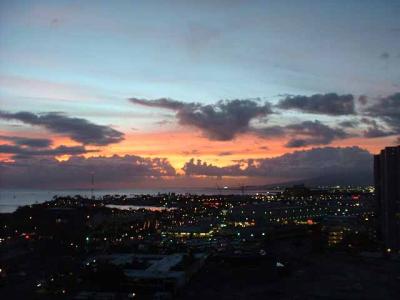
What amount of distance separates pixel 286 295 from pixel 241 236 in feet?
54.5

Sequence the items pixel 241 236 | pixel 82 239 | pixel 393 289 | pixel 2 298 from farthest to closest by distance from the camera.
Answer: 1. pixel 241 236
2. pixel 82 239
3. pixel 393 289
4. pixel 2 298

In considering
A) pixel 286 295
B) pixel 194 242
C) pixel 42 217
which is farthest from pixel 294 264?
pixel 42 217

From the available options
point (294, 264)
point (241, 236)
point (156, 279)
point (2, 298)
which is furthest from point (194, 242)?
point (2, 298)

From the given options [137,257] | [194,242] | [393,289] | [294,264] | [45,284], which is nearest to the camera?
[45,284]

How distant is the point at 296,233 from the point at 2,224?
831 inches

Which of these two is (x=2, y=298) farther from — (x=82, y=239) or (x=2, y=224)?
(x=2, y=224)

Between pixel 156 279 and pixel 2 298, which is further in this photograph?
pixel 156 279

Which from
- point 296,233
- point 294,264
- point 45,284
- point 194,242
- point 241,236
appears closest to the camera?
point 45,284

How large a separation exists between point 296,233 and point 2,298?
2375cm

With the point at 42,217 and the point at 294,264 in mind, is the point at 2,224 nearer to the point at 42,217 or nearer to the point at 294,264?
the point at 42,217

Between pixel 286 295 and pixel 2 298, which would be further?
pixel 286 295

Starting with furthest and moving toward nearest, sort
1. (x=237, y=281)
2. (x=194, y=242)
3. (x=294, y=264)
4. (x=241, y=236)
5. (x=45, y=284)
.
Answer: (x=241, y=236), (x=194, y=242), (x=294, y=264), (x=237, y=281), (x=45, y=284)

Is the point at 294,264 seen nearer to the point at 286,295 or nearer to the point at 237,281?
the point at 237,281

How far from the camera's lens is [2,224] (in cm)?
3431
